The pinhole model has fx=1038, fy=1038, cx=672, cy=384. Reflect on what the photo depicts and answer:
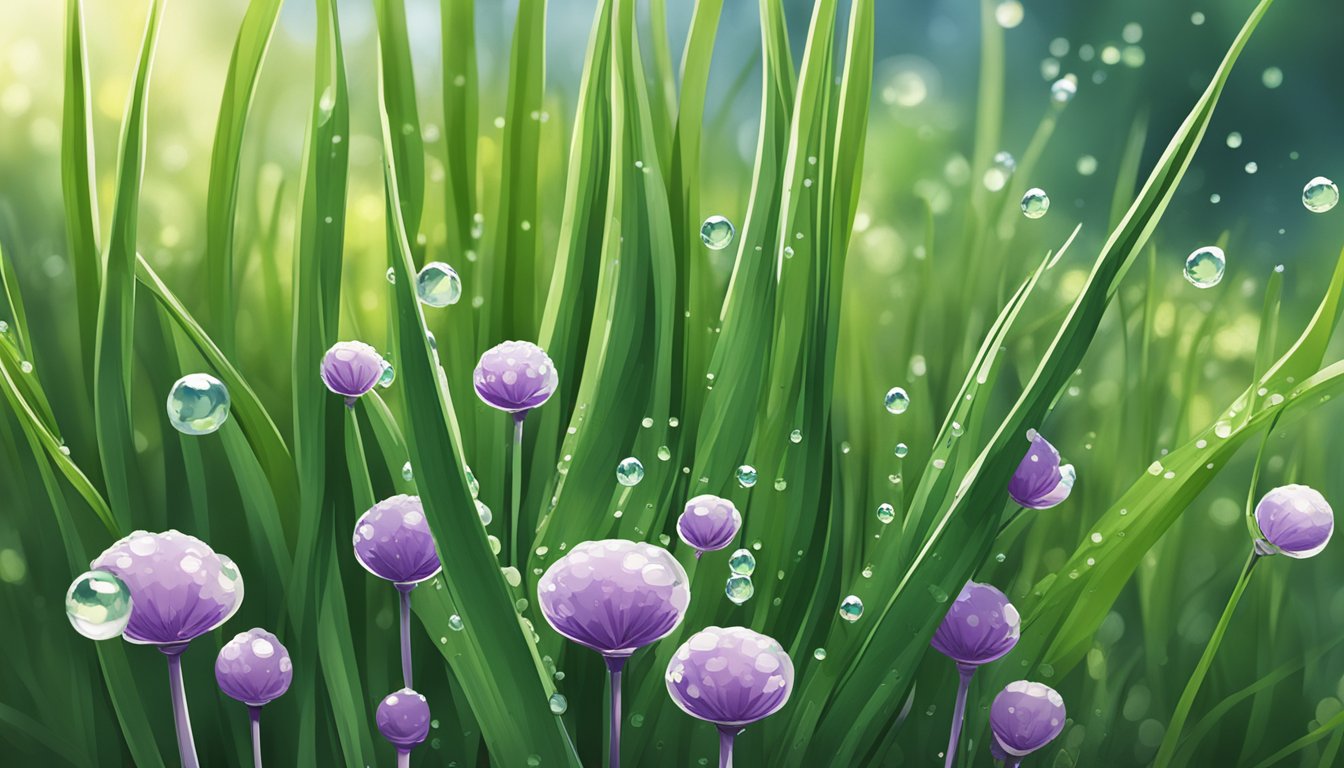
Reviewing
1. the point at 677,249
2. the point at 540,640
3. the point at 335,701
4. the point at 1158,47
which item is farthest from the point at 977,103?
the point at 335,701

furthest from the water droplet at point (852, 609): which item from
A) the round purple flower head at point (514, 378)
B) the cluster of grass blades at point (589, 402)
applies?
the round purple flower head at point (514, 378)

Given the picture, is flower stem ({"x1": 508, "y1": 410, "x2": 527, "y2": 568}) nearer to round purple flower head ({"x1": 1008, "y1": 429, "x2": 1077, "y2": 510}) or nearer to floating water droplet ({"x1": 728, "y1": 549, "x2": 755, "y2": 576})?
floating water droplet ({"x1": 728, "y1": 549, "x2": 755, "y2": 576})

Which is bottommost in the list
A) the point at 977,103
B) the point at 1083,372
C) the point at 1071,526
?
the point at 1071,526

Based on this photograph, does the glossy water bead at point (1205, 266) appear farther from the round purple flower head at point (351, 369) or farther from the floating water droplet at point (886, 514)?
the round purple flower head at point (351, 369)

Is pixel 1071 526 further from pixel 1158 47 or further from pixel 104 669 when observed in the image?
pixel 104 669

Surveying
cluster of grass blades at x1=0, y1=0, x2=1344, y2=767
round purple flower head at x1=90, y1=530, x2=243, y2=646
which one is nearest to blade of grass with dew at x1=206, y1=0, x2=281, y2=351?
cluster of grass blades at x1=0, y1=0, x2=1344, y2=767

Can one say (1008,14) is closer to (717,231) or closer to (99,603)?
(717,231)
